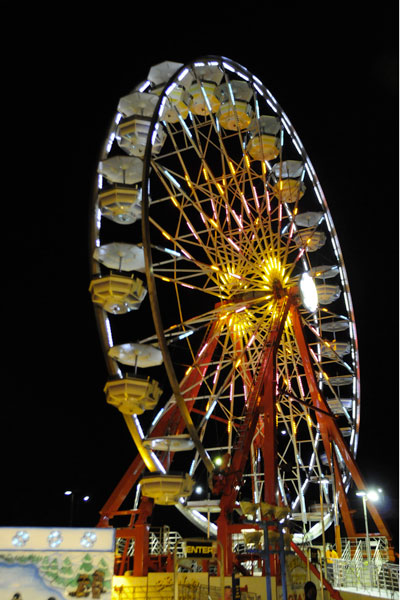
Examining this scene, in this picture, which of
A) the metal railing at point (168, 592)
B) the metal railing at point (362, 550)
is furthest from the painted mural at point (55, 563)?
the metal railing at point (362, 550)

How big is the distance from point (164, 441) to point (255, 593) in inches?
160

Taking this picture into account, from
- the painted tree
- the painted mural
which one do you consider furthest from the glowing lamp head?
the painted tree

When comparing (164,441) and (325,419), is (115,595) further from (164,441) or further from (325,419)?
(325,419)

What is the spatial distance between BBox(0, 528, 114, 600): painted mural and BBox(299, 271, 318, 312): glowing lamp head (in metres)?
12.8

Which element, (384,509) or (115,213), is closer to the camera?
(115,213)

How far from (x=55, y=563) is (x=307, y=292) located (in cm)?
1403

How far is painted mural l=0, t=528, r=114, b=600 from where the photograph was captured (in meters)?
9.37

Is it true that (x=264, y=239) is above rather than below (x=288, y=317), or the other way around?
above

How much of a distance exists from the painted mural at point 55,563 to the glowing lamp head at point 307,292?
12.8 m

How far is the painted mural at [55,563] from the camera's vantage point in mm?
9367

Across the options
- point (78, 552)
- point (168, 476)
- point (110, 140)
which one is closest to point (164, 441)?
point (168, 476)

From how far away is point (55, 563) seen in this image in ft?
31.3

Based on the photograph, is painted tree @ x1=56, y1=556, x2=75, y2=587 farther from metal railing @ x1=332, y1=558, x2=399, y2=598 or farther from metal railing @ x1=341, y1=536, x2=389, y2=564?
metal railing @ x1=341, y1=536, x2=389, y2=564

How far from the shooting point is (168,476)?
15609 mm
